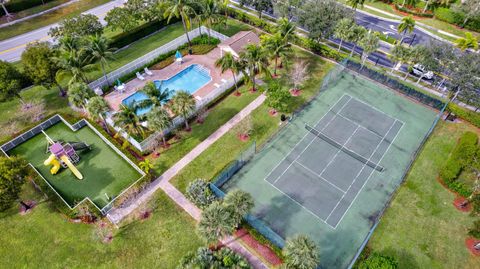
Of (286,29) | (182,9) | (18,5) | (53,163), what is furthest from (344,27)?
(18,5)

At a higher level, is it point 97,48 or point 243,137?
point 97,48

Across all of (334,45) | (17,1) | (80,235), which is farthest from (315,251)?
(17,1)

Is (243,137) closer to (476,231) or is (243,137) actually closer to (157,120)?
(157,120)

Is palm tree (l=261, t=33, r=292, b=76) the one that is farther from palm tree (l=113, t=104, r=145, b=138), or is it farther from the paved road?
the paved road

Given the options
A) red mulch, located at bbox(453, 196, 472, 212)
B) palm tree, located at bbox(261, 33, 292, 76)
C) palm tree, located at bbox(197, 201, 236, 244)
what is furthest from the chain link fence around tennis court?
red mulch, located at bbox(453, 196, 472, 212)

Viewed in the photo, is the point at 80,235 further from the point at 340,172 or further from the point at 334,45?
the point at 334,45

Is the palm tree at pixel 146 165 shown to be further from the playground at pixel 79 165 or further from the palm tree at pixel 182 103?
the palm tree at pixel 182 103
